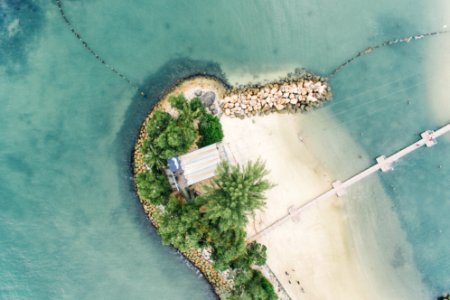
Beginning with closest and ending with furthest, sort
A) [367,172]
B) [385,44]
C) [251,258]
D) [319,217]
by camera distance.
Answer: [251,258], [319,217], [367,172], [385,44]

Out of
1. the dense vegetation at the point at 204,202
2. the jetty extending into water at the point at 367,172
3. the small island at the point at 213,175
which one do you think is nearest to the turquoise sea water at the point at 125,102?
the jetty extending into water at the point at 367,172

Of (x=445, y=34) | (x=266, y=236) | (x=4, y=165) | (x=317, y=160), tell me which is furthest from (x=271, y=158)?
(x=4, y=165)

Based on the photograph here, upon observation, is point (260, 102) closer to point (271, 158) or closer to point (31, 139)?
point (271, 158)

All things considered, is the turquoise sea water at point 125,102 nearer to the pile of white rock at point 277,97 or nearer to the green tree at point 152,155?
the pile of white rock at point 277,97

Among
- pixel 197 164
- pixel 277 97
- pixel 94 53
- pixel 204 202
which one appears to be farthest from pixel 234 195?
pixel 94 53

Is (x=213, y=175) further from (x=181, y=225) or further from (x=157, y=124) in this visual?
(x=157, y=124)
